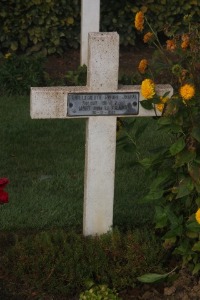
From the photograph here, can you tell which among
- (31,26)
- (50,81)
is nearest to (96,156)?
(50,81)

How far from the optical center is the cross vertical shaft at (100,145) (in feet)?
18.1

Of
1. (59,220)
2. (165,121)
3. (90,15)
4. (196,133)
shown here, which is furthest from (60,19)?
(196,133)

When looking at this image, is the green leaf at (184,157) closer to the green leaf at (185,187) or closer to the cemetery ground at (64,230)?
the green leaf at (185,187)

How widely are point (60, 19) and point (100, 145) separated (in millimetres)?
5247

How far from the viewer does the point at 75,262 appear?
5.49 m

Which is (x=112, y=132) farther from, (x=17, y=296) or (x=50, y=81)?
(x=50, y=81)

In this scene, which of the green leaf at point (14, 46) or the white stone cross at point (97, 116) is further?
the green leaf at point (14, 46)

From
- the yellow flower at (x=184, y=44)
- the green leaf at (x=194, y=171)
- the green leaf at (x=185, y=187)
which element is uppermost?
the yellow flower at (x=184, y=44)

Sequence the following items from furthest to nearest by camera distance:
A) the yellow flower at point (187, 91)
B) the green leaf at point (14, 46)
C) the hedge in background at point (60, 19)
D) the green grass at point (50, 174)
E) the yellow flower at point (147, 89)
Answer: the green leaf at point (14, 46)
the hedge in background at point (60, 19)
the green grass at point (50, 174)
the yellow flower at point (147, 89)
the yellow flower at point (187, 91)

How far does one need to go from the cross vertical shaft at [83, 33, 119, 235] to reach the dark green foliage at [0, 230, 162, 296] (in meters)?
0.15

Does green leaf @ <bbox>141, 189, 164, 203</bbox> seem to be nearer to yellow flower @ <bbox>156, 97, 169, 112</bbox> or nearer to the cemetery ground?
the cemetery ground

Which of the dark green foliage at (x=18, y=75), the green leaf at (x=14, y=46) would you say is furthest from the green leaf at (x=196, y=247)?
the green leaf at (x=14, y=46)

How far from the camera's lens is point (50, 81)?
986cm

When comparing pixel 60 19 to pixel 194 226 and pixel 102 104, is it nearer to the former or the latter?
pixel 102 104
